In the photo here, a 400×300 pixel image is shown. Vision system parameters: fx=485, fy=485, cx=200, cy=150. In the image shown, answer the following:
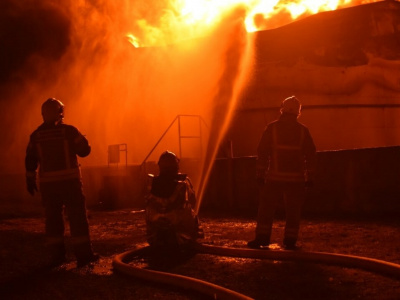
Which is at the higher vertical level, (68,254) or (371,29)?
(371,29)

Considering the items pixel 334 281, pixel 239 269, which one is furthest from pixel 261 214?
pixel 334 281

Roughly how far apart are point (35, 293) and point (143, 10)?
15.5 metres

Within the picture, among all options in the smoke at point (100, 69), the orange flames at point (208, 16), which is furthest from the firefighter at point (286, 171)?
the smoke at point (100, 69)

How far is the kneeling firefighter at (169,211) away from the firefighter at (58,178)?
0.72m

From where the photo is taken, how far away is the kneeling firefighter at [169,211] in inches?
210

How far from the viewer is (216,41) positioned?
15.2 meters

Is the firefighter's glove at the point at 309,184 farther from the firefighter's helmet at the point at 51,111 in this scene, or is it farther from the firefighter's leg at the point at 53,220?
the firefighter's helmet at the point at 51,111

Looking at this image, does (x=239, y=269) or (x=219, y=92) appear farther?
(x=219, y=92)

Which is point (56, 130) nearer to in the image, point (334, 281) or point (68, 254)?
point (68, 254)

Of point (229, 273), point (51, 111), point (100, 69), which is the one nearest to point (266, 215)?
point (229, 273)

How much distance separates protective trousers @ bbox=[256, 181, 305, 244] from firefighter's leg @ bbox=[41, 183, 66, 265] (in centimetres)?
218

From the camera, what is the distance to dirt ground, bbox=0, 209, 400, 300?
3730mm

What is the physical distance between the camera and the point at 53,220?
512 centimetres

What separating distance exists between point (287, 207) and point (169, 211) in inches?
52.3
